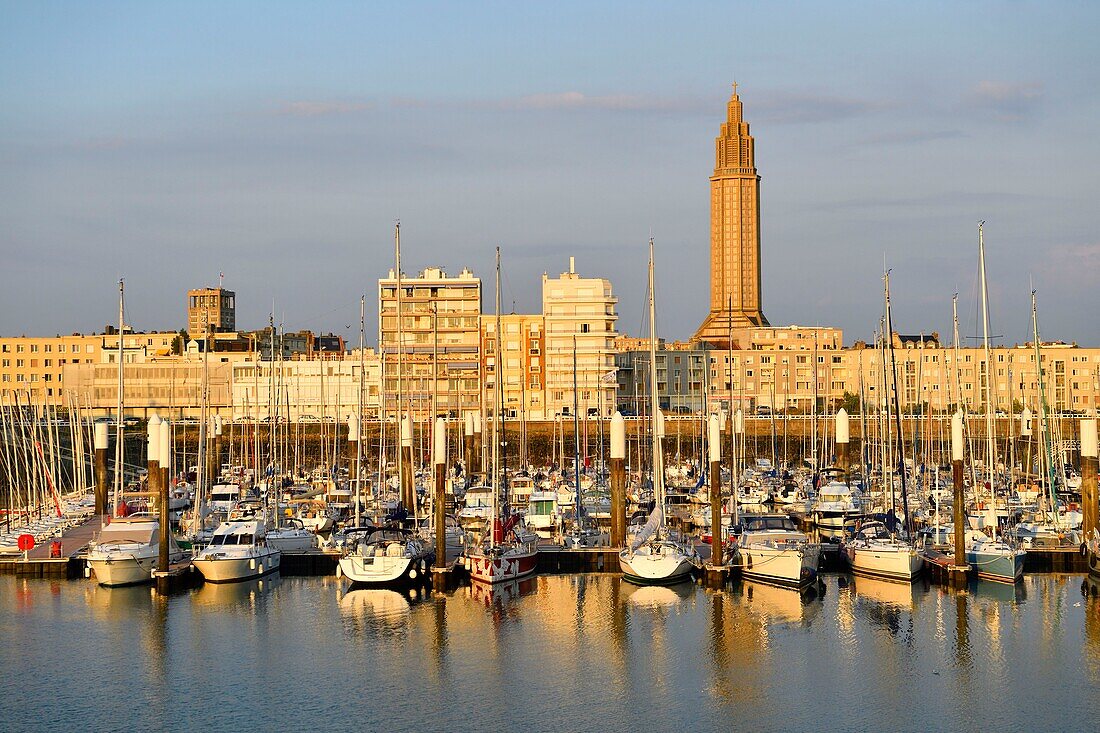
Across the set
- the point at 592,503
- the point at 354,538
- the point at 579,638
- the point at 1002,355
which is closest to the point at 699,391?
the point at 1002,355

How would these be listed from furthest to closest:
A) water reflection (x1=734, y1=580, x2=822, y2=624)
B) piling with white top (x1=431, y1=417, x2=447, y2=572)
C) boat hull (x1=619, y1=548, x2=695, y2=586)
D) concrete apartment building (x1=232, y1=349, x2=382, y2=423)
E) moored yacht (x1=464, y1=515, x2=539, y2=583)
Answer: concrete apartment building (x1=232, y1=349, x2=382, y2=423), moored yacht (x1=464, y1=515, x2=539, y2=583), boat hull (x1=619, y1=548, x2=695, y2=586), piling with white top (x1=431, y1=417, x2=447, y2=572), water reflection (x1=734, y1=580, x2=822, y2=624)

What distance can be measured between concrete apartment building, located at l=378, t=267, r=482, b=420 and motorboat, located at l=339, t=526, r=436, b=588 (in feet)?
264

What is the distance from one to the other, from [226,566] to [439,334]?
84931 millimetres

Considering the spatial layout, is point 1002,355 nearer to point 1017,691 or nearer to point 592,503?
point 592,503

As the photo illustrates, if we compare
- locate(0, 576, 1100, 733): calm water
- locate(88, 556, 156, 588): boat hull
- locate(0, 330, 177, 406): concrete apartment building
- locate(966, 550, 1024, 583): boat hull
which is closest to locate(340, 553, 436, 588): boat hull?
locate(0, 576, 1100, 733): calm water

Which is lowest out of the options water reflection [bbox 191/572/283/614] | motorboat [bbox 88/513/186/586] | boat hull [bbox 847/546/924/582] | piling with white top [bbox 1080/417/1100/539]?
water reflection [bbox 191/572/283/614]

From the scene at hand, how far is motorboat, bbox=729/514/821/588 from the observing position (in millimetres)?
49188

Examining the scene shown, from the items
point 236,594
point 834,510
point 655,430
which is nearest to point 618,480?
point 655,430

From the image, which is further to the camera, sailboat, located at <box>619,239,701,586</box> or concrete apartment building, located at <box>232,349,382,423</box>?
concrete apartment building, located at <box>232,349,382,423</box>

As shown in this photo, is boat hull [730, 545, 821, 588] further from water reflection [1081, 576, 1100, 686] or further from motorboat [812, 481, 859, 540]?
motorboat [812, 481, 859, 540]

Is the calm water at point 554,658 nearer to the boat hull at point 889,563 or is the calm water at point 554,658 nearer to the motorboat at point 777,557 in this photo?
the boat hull at point 889,563

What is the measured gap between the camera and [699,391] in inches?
6403

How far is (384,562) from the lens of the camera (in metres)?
50.0

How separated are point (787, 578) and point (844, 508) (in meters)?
18.0
